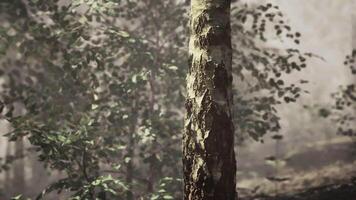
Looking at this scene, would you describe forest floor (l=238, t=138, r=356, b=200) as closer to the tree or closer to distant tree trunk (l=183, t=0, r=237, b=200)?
the tree

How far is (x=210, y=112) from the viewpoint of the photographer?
4.72m

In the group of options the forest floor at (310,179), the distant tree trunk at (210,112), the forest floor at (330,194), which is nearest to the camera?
the distant tree trunk at (210,112)

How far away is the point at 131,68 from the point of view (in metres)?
9.27

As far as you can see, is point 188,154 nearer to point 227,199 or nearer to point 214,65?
point 227,199

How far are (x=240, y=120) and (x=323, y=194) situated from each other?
83.5 inches

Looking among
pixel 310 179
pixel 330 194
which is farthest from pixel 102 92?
pixel 310 179

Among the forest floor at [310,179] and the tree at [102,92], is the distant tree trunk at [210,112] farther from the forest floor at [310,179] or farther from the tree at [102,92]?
the forest floor at [310,179]

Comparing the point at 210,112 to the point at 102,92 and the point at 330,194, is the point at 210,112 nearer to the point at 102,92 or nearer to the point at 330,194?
the point at 102,92

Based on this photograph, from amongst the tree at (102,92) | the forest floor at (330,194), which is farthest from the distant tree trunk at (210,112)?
the forest floor at (330,194)

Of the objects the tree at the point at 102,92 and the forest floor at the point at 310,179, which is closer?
the tree at the point at 102,92

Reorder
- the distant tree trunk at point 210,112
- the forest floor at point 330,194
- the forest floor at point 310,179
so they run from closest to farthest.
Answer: the distant tree trunk at point 210,112
the forest floor at point 330,194
the forest floor at point 310,179

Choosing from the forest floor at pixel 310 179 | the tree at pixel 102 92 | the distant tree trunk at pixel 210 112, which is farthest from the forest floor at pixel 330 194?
the distant tree trunk at pixel 210 112

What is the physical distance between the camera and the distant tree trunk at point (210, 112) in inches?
183

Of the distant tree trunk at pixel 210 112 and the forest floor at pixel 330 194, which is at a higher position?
the distant tree trunk at pixel 210 112
